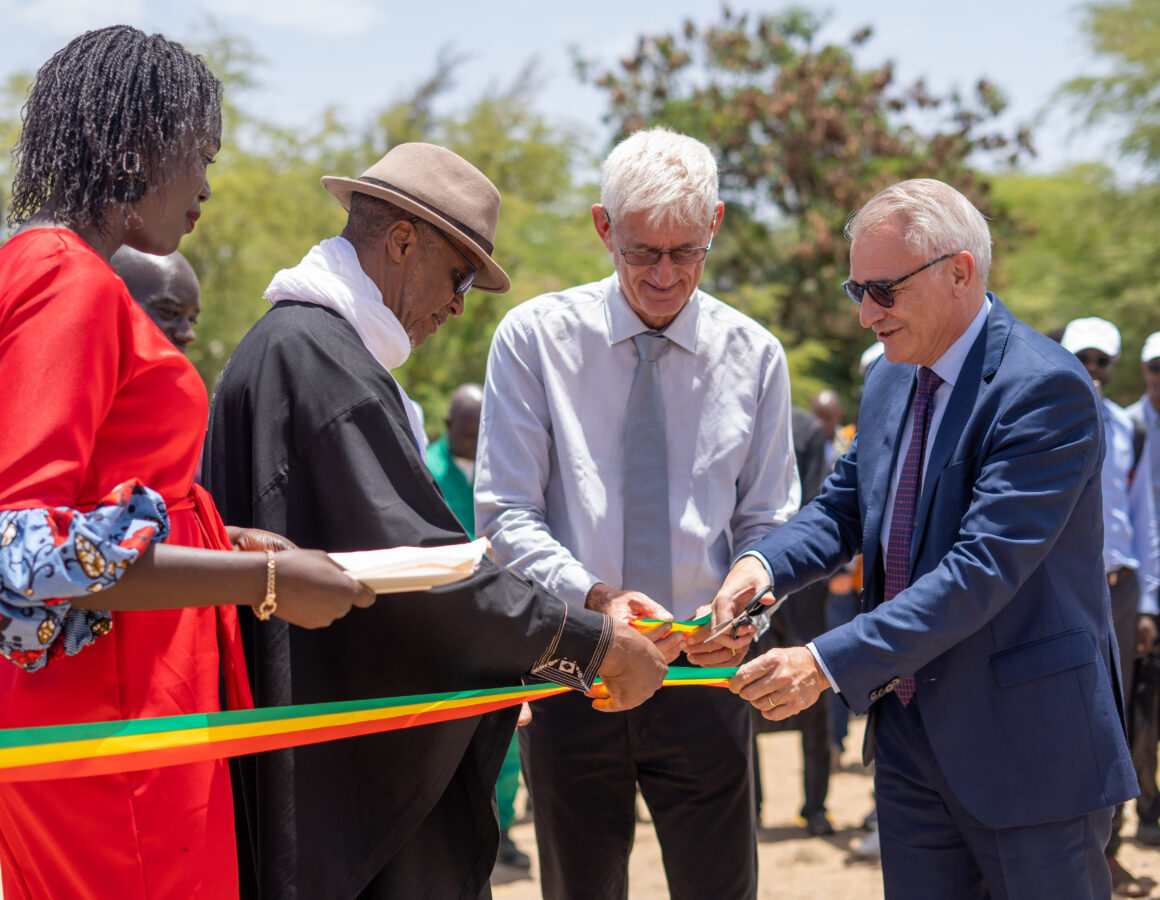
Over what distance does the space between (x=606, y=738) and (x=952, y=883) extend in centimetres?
110

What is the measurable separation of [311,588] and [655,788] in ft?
6.01

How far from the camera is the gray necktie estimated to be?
361cm

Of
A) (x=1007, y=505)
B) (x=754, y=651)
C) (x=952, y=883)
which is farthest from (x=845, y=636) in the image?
(x=754, y=651)

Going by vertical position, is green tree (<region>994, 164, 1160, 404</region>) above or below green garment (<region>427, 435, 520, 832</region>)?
above

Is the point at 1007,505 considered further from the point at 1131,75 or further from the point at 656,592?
the point at 1131,75

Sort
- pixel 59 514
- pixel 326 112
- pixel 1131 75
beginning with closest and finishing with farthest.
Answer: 1. pixel 59 514
2. pixel 326 112
3. pixel 1131 75

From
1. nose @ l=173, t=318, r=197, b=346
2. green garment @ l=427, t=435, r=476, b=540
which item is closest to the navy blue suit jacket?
nose @ l=173, t=318, r=197, b=346

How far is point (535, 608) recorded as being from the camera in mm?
2930

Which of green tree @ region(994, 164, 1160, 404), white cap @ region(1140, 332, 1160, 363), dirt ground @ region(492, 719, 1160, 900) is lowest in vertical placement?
dirt ground @ region(492, 719, 1160, 900)

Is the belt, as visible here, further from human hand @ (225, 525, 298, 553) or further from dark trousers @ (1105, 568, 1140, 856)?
human hand @ (225, 525, 298, 553)

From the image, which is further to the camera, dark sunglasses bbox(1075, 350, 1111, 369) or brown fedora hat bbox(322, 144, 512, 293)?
dark sunglasses bbox(1075, 350, 1111, 369)

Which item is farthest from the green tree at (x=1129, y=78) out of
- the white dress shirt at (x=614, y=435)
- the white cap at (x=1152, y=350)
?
the white dress shirt at (x=614, y=435)

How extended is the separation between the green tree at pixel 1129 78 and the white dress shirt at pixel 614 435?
20115 millimetres

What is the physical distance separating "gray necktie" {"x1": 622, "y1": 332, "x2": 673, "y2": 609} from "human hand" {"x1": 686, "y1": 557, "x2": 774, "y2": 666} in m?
0.18
